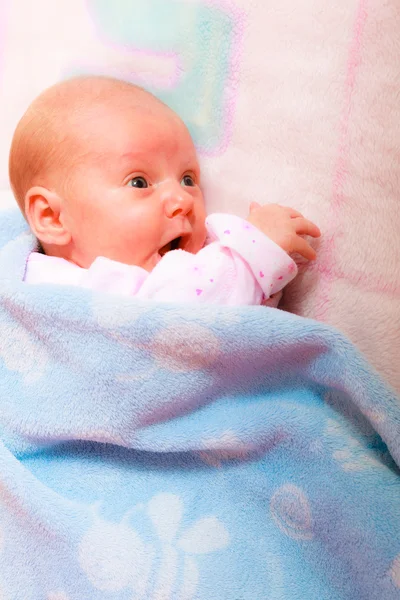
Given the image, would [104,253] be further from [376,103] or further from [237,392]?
[376,103]

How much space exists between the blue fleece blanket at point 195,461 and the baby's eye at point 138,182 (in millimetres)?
198

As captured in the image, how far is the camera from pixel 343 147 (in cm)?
95

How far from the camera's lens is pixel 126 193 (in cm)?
98

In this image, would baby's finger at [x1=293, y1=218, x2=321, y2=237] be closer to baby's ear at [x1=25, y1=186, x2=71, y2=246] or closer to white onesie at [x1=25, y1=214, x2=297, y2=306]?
white onesie at [x1=25, y1=214, x2=297, y2=306]

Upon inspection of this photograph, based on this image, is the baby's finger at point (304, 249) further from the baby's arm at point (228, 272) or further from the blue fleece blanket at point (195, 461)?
the blue fleece blanket at point (195, 461)

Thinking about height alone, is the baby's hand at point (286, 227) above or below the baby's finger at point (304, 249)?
above

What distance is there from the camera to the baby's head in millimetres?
984

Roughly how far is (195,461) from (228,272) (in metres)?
0.26

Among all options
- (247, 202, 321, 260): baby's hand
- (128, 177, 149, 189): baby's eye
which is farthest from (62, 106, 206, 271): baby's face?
(247, 202, 321, 260): baby's hand

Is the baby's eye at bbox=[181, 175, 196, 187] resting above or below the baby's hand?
below

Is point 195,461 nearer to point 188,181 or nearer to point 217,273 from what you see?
point 217,273

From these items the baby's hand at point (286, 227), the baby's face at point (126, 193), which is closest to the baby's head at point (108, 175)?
the baby's face at point (126, 193)

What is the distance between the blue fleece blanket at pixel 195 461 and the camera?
0.78 m

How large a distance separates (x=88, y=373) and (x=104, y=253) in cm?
21
